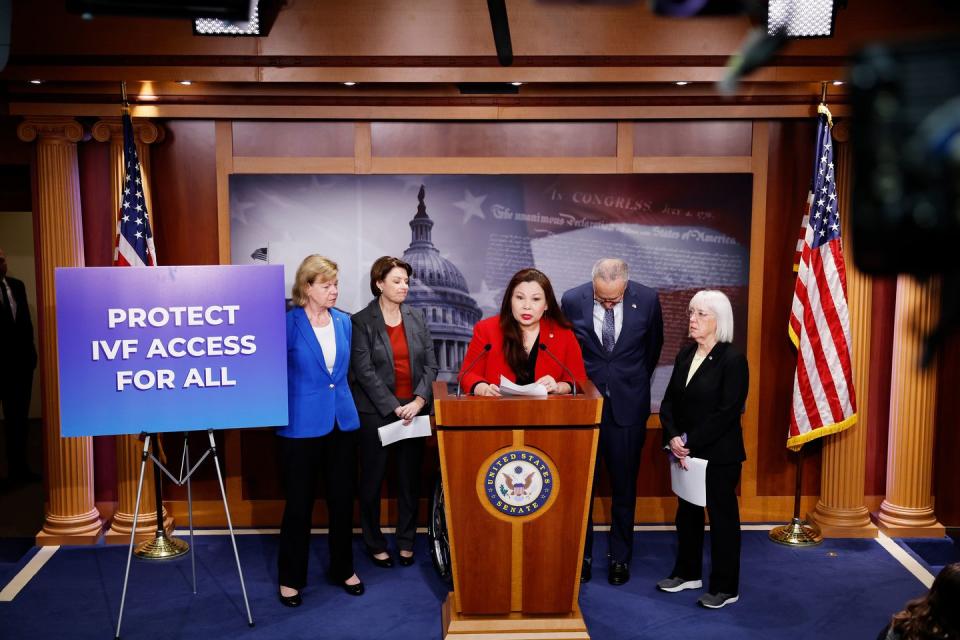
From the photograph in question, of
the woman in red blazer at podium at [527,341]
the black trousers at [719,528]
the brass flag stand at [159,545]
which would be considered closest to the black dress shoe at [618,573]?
the black trousers at [719,528]

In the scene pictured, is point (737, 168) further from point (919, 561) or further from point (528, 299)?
point (919, 561)

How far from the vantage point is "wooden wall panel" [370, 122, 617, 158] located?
5414 mm

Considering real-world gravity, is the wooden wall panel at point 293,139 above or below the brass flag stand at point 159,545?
above

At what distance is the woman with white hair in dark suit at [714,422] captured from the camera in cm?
430

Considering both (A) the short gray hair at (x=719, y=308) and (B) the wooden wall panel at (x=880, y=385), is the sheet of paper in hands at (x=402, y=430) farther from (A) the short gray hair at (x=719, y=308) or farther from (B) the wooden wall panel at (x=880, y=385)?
(B) the wooden wall panel at (x=880, y=385)

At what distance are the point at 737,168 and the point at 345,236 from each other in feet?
7.80

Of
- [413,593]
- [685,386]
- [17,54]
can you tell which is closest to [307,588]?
[413,593]

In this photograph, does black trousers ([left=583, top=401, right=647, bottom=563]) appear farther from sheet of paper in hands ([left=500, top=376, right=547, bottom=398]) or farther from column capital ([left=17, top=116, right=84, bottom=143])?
column capital ([left=17, top=116, right=84, bottom=143])

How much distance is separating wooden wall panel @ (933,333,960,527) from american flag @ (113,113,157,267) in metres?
4.77

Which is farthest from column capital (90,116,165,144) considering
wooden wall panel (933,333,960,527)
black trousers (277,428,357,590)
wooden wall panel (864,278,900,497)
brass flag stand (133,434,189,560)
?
wooden wall panel (933,333,960,527)

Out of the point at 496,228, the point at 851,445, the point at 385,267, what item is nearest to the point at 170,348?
the point at 385,267

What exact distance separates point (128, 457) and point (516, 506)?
2657 mm

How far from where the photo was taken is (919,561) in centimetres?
514

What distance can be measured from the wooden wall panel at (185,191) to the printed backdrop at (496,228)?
17cm
